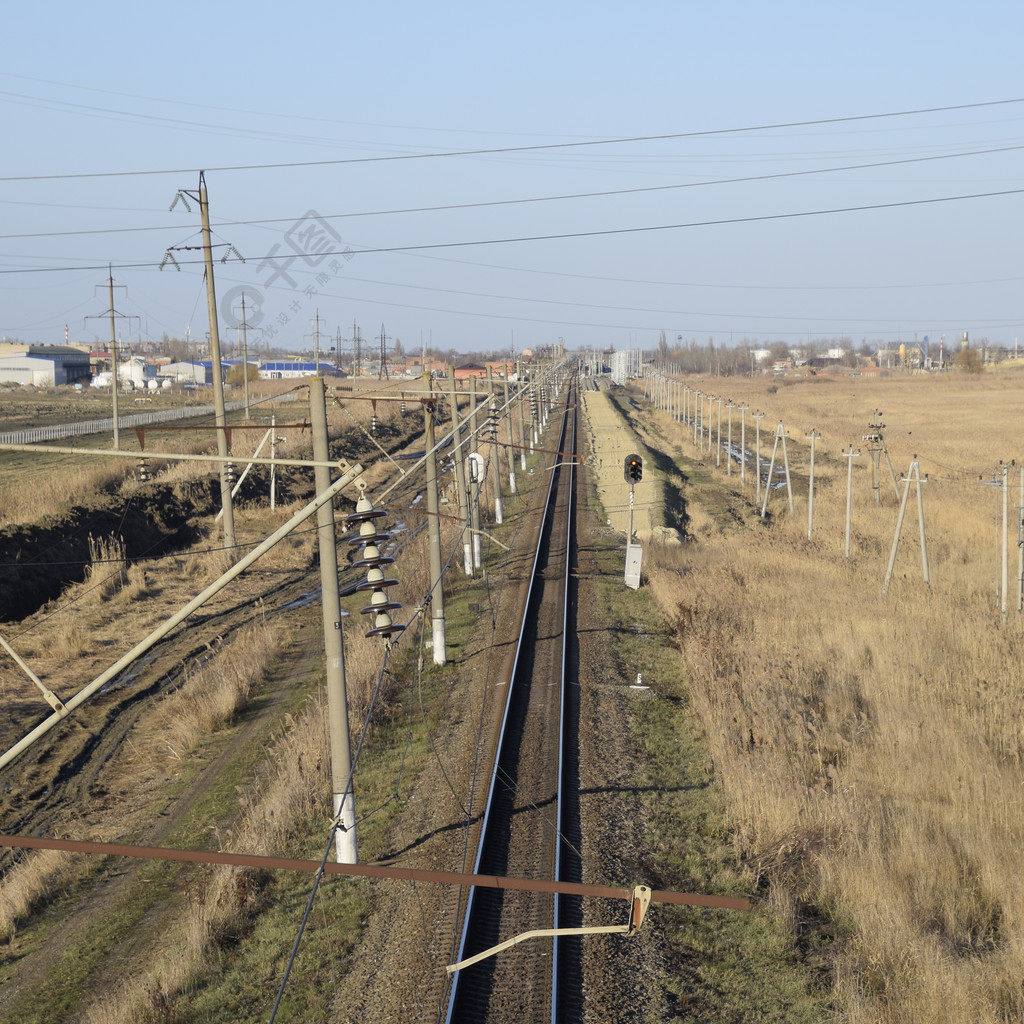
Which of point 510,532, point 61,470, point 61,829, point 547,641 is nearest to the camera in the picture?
point 61,829


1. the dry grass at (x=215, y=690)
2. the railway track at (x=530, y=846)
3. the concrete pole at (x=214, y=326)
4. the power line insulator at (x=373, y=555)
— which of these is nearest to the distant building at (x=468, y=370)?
the concrete pole at (x=214, y=326)

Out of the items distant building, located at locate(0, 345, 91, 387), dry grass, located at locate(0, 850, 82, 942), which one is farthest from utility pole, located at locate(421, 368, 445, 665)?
distant building, located at locate(0, 345, 91, 387)

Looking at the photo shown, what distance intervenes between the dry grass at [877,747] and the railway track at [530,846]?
2057mm

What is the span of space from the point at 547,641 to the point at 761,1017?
12.2m

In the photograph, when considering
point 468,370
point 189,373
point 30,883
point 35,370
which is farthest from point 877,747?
point 189,373

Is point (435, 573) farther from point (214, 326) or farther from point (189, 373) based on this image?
point (189, 373)

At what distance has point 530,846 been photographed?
10898mm

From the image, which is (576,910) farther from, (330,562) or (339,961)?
(330,562)

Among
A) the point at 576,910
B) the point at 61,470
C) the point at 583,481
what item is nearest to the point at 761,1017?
the point at 576,910

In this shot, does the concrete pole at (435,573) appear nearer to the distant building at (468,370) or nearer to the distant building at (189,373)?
the distant building at (468,370)

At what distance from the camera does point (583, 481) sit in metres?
48.7

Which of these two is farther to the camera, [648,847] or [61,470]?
[61,470]

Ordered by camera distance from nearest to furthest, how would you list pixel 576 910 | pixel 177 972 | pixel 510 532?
1. pixel 177 972
2. pixel 576 910
3. pixel 510 532

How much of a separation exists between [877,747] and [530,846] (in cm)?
510
